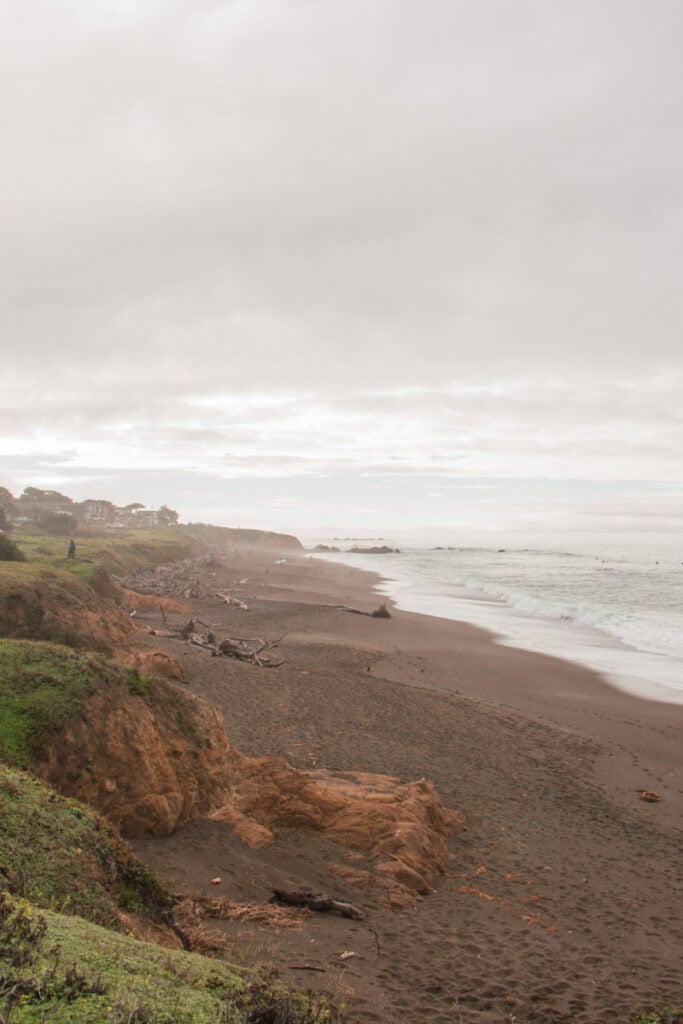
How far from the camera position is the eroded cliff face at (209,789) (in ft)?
24.4

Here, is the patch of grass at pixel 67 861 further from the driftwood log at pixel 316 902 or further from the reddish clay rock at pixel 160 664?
the reddish clay rock at pixel 160 664

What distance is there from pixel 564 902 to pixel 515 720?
828 centimetres

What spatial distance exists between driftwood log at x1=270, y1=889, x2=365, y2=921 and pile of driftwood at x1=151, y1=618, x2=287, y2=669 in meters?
12.2

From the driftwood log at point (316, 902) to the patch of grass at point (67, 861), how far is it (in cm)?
189

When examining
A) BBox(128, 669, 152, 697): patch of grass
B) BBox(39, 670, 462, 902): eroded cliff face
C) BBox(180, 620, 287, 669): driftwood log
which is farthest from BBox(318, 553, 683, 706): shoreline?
BBox(128, 669, 152, 697): patch of grass

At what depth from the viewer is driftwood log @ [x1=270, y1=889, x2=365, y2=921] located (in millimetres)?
7113

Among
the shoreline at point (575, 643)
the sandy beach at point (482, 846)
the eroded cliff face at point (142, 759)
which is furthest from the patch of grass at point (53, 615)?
the shoreline at point (575, 643)

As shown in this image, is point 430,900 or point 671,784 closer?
point 430,900

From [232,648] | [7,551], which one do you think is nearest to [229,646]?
[232,648]

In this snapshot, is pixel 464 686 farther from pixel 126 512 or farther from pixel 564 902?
pixel 126 512

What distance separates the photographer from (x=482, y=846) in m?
9.60

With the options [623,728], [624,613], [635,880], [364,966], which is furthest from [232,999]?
[624,613]

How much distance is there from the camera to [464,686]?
20094 millimetres

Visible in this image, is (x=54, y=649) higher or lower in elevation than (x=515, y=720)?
higher
